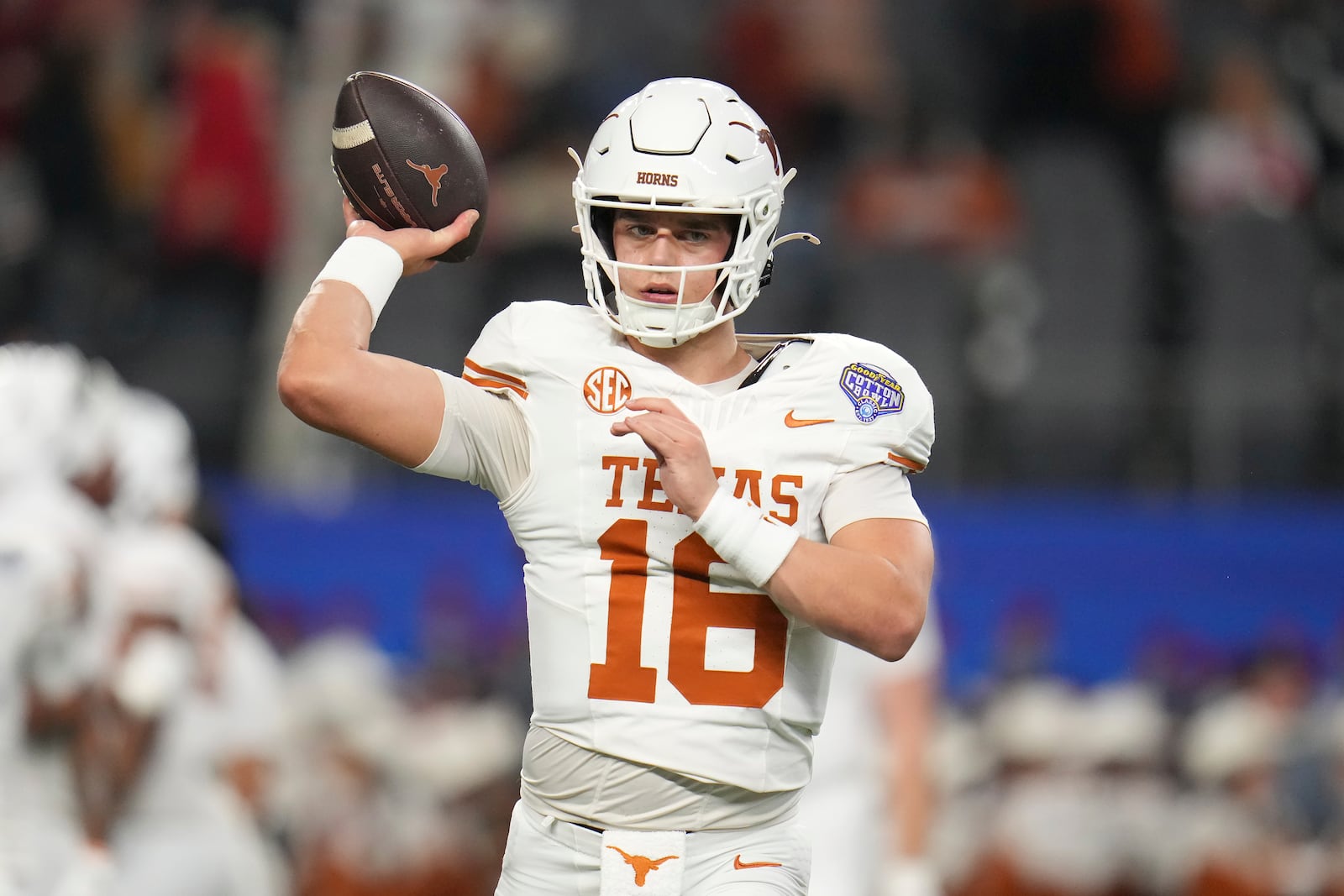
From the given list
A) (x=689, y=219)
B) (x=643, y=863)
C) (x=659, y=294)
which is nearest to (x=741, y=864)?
(x=643, y=863)

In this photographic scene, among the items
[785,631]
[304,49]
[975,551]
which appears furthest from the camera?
[304,49]

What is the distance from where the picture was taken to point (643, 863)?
2.88m

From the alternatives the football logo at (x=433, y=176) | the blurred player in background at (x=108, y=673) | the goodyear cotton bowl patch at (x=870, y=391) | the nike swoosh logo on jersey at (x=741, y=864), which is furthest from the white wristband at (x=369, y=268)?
the blurred player in background at (x=108, y=673)

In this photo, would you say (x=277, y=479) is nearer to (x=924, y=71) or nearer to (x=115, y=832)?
(x=115, y=832)

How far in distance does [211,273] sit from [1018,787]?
4134 millimetres

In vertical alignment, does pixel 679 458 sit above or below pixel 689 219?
below

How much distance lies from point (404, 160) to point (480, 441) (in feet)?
1.59

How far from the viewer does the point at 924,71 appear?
9289 millimetres

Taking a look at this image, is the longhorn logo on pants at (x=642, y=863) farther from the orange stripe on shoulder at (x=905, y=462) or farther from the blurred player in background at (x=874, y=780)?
the blurred player in background at (x=874, y=780)

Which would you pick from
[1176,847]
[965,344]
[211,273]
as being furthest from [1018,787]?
[211,273]

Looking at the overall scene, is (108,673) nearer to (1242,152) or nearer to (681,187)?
(681,187)

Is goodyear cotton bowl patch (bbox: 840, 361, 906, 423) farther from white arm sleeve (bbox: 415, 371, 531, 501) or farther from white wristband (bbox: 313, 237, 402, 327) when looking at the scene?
white wristband (bbox: 313, 237, 402, 327)

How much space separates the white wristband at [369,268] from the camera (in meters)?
2.96

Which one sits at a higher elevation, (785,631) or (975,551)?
(975,551)
